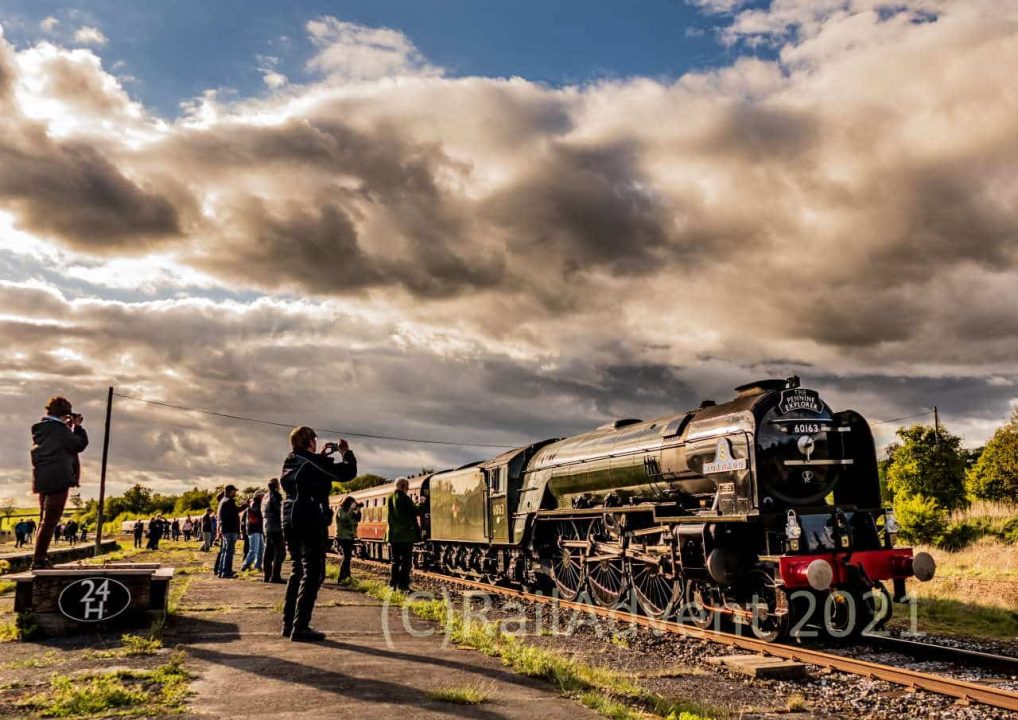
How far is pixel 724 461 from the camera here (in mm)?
10352

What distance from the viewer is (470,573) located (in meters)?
18.6

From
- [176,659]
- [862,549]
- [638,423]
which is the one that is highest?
[638,423]

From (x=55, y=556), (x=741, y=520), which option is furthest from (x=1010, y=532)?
(x=55, y=556)

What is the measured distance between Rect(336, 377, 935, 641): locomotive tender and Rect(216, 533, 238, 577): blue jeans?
569 cm

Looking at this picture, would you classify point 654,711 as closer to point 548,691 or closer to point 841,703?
point 548,691

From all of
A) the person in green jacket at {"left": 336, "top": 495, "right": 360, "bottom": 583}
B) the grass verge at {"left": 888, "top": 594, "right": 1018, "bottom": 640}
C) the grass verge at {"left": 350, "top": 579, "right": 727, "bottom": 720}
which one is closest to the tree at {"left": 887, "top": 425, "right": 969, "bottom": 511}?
the grass verge at {"left": 888, "top": 594, "right": 1018, "bottom": 640}

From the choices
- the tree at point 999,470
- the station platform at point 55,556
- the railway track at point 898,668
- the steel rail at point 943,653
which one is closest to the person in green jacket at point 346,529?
the railway track at point 898,668

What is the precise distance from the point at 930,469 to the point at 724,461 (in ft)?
127

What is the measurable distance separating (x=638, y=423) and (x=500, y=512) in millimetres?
4329

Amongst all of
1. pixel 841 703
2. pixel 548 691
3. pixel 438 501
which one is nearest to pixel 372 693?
pixel 548 691

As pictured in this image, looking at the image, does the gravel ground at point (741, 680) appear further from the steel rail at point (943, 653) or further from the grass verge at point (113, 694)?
the grass verge at point (113, 694)

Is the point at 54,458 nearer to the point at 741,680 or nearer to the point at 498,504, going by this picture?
the point at 741,680

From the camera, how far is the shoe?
7.27m

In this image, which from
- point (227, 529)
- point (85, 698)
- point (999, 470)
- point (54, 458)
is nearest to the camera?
point (85, 698)
